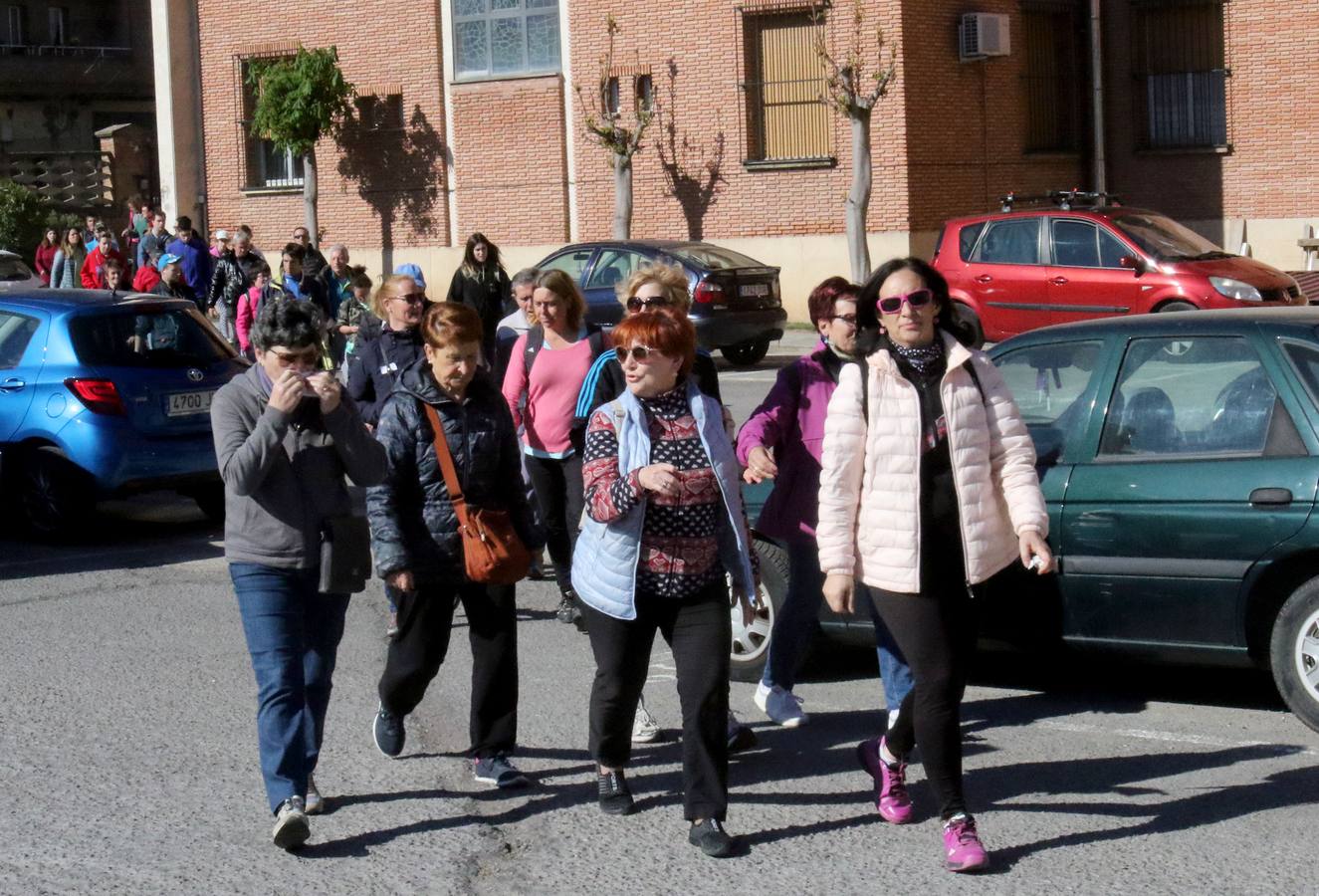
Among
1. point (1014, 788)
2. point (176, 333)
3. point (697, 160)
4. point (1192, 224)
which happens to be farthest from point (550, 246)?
point (1014, 788)

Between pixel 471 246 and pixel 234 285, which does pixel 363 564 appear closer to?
pixel 471 246

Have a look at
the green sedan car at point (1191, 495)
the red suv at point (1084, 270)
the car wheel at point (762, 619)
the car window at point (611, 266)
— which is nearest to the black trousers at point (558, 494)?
the car wheel at point (762, 619)

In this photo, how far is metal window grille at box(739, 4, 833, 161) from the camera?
26297 mm

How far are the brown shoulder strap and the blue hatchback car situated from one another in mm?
6012

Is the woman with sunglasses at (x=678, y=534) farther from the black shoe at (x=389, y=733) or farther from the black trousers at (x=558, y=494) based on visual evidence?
the black trousers at (x=558, y=494)

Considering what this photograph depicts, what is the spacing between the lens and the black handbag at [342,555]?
5.51 metres

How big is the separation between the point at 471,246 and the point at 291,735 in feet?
35.8

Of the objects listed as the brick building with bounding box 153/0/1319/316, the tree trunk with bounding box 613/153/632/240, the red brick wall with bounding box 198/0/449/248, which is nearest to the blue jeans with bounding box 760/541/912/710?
the brick building with bounding box 153/0/1319/316

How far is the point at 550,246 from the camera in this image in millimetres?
29219

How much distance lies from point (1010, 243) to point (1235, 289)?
8.57ft

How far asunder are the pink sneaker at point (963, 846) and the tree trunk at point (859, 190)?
19812 mm

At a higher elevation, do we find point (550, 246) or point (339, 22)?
point (339, 22)

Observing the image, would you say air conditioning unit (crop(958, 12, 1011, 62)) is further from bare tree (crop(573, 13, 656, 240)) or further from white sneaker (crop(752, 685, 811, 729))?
white sneaker (crop(752, 685, 811, 729))

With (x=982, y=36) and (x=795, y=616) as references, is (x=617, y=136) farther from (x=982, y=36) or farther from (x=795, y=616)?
(x=795, y=616)
